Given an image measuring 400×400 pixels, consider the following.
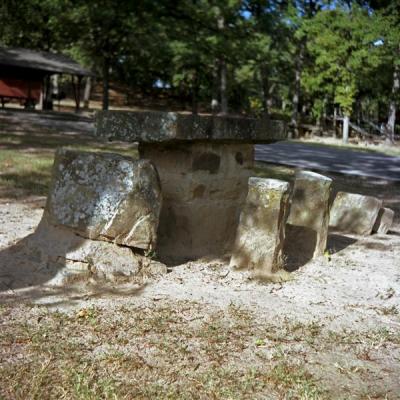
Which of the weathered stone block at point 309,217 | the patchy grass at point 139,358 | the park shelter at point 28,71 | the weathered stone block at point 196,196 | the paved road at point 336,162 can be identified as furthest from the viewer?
the park shelter at point 28,71

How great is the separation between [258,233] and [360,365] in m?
1.67

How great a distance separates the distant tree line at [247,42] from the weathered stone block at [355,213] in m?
3.54

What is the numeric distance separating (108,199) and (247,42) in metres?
13.1

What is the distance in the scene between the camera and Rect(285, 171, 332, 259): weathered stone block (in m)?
5.34

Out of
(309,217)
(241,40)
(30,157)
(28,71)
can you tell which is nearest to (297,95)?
(28,71)

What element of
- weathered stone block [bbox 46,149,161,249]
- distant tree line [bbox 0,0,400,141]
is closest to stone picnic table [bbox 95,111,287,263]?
weathered stone block [bbox 46,149,161,249]

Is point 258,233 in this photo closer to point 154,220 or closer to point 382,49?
point 154,220

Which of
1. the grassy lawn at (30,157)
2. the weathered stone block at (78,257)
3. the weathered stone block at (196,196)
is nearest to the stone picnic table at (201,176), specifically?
the weathered stone block at (196,196)

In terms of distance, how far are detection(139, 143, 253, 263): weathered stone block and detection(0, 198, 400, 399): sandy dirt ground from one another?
354 mm

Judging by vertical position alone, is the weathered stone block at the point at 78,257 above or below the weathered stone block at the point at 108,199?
below

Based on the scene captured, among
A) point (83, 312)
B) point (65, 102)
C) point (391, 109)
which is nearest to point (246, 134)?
point (83, 312)

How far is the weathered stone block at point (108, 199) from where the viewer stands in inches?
170

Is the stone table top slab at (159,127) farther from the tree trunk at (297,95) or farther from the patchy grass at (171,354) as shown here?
the tree trunk at (297,95)

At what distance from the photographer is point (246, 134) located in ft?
16.8
